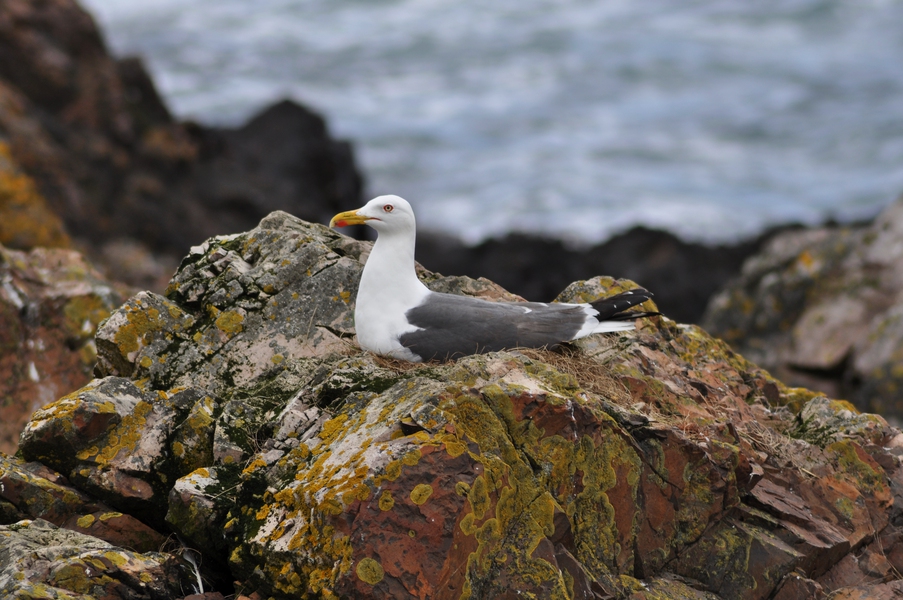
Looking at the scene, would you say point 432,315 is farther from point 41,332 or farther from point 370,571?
point 41,332

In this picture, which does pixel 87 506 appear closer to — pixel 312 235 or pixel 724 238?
pixel 312 235

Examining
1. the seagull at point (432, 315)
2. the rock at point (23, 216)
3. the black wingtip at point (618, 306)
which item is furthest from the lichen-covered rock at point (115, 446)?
the rock at point (23, 216)

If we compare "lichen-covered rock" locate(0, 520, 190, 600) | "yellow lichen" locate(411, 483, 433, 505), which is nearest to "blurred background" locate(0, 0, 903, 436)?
"lichen-covered rock" locate(0, 520, 190, 600)

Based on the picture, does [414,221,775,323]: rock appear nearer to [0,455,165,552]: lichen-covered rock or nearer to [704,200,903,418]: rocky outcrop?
[704,200,903,418]: rocky outcrop

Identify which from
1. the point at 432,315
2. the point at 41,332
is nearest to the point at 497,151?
the point at 41,332

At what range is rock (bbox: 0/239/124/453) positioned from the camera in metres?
8.70

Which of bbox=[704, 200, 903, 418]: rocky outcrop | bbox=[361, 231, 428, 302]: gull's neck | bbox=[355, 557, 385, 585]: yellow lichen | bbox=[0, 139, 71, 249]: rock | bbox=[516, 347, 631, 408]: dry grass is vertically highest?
bbox=[361, 231, 428, 302]: gull's neck

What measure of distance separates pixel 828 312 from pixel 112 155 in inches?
533

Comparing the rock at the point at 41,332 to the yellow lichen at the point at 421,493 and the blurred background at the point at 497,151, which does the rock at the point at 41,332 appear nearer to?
the blurred background at the point at 497,151

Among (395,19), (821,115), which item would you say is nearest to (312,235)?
(821,115)

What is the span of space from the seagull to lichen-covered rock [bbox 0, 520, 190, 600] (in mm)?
2362

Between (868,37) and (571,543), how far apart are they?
36.7 metres

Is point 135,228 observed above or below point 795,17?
below

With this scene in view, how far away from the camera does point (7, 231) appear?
525 inches
